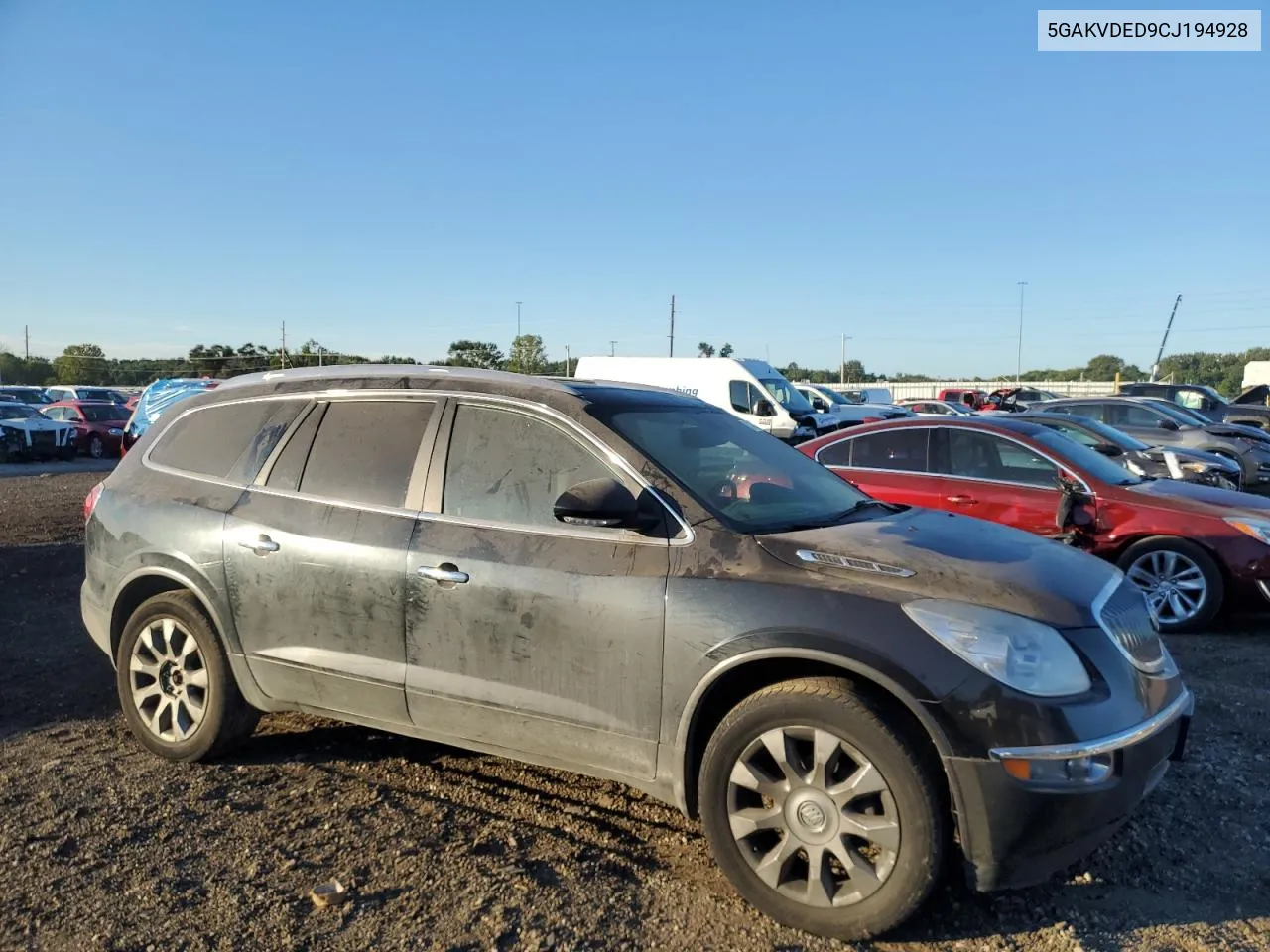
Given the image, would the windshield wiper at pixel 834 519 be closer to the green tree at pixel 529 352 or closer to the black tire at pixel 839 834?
the black tire at pixel 839 834

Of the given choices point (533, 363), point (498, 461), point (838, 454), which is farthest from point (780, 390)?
point (533, 363)

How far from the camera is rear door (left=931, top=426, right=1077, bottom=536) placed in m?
7.19

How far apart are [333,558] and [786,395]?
2085 centimetres

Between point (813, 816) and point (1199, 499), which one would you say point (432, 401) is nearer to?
point (813, 816)

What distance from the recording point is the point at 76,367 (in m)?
81.1

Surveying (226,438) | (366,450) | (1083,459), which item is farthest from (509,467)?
(1083,459)

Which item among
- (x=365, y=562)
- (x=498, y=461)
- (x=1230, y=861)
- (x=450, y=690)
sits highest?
(x=498, y=461)

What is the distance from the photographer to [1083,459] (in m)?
7.31

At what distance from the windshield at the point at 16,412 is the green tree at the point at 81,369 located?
61612mm

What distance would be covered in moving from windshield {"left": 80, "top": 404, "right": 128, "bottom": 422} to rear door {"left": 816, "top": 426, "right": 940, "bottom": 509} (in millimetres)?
24520

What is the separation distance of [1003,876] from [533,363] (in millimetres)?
54396

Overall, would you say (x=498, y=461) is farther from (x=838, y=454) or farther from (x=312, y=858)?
(x=838, y=454)

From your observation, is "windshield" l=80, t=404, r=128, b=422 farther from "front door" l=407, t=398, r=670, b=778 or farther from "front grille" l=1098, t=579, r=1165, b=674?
"front grille" l=1098, t=579, r=1165, b=674

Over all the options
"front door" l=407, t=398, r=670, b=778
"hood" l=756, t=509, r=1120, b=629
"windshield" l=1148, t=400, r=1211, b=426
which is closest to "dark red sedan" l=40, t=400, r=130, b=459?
"windshield" l=1148, t=400, r=1211, b=426
